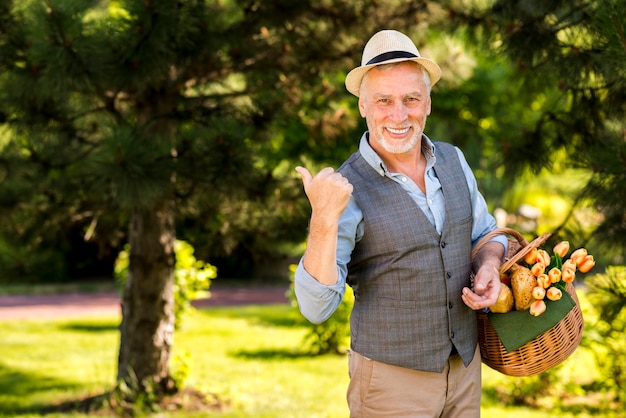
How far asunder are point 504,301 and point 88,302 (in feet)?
Result: 35.8

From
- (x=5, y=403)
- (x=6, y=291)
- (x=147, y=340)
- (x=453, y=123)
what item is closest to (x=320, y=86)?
(x=147, y=340)

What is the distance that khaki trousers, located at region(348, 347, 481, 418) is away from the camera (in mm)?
2422

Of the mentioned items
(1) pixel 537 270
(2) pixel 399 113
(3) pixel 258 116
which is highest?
(3) pixel 258 116

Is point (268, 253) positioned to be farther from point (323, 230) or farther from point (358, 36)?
point (323, 230)

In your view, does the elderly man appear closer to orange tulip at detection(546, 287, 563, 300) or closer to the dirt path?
orange tulip at detection(546, 287, 563, 300)

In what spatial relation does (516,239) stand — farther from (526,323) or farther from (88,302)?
(88,302)

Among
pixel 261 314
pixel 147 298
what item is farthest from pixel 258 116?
pixel 261 314

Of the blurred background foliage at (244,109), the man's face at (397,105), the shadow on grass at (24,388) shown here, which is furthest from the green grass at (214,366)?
the man's face at (397,105)

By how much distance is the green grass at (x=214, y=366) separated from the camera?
18.7ft

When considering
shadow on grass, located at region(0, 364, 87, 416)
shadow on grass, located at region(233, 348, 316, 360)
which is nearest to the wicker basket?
shadow on grass, located at region(0, 364, 87, 416)

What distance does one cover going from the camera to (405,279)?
239 centimetres

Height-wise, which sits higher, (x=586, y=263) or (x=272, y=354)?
(x=586, y=263)

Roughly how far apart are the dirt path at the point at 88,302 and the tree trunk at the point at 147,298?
20.0 feet

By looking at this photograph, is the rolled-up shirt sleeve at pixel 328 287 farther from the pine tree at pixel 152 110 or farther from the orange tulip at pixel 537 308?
the pine tree at pixel 152 110
